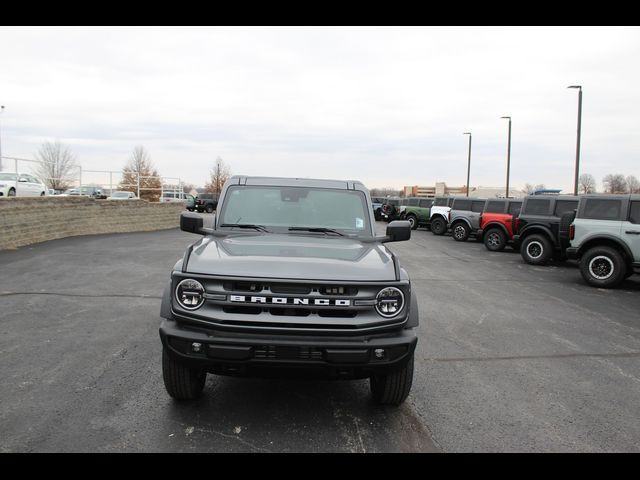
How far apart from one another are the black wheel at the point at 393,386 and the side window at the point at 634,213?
8.95 m

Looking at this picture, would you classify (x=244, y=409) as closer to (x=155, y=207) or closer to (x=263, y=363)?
(x=263, y=363)

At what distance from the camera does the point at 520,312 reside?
26.1 feet

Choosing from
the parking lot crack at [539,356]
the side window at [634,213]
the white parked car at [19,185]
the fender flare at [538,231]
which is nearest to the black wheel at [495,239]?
the fender flare at [538,231]

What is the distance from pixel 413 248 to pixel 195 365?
16.0 meters

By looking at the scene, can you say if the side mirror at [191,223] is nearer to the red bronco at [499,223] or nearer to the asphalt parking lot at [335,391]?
the asphalt parking lot at [335,391]

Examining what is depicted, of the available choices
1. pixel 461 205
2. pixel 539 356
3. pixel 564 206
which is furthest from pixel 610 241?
pixel 461 205

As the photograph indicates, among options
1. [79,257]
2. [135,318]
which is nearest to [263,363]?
[135,318]

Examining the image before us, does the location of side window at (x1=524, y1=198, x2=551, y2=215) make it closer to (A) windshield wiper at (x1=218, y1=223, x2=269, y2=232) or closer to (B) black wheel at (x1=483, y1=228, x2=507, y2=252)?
(B) black wheel at (x1=483, y1=228, x2=507, y2=252)

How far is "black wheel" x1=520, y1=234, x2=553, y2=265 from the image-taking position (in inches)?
564

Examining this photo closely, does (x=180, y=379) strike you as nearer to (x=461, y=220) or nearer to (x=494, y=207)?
(x=494, y=207)

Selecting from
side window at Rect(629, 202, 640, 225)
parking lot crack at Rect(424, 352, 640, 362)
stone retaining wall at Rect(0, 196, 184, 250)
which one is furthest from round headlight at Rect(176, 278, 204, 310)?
stone retaining wall at Rect(0, 196, 184, 250)

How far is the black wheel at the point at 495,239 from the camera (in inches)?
715

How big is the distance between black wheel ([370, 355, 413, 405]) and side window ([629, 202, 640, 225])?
352 inches

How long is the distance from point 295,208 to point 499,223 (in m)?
15.0
